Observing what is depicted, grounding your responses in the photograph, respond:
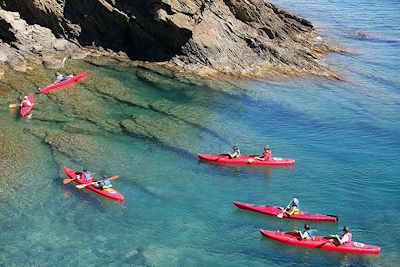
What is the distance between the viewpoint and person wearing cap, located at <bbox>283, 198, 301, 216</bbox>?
24078 millimetres

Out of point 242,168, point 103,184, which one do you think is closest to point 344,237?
point 242,168

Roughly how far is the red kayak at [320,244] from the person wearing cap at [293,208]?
57.3 inches

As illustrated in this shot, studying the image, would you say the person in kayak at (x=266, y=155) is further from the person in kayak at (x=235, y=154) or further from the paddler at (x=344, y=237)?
the paddler at (x=344, y=237)

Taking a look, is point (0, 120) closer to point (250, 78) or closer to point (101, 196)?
point (101, 196)

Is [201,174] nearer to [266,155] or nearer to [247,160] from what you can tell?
[247,160]

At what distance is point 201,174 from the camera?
27578 mm

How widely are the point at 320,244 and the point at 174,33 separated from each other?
22.8 m

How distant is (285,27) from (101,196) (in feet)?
92.0

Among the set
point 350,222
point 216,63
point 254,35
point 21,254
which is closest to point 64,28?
point 216,63

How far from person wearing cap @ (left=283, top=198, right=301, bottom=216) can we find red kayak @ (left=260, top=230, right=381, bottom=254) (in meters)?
1.46

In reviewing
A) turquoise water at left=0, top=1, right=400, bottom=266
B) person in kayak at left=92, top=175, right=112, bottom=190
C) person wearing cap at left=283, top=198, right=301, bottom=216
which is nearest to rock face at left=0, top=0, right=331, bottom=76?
turquoise water at left=0, top=1, right=400, bottom=266

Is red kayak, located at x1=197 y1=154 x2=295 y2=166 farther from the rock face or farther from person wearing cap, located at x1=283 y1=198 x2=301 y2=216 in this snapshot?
the rock face

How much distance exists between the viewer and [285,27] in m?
47.3

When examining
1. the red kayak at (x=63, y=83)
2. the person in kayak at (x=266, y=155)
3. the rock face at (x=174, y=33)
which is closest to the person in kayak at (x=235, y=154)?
the person in kayak at (x=266, y=155)
